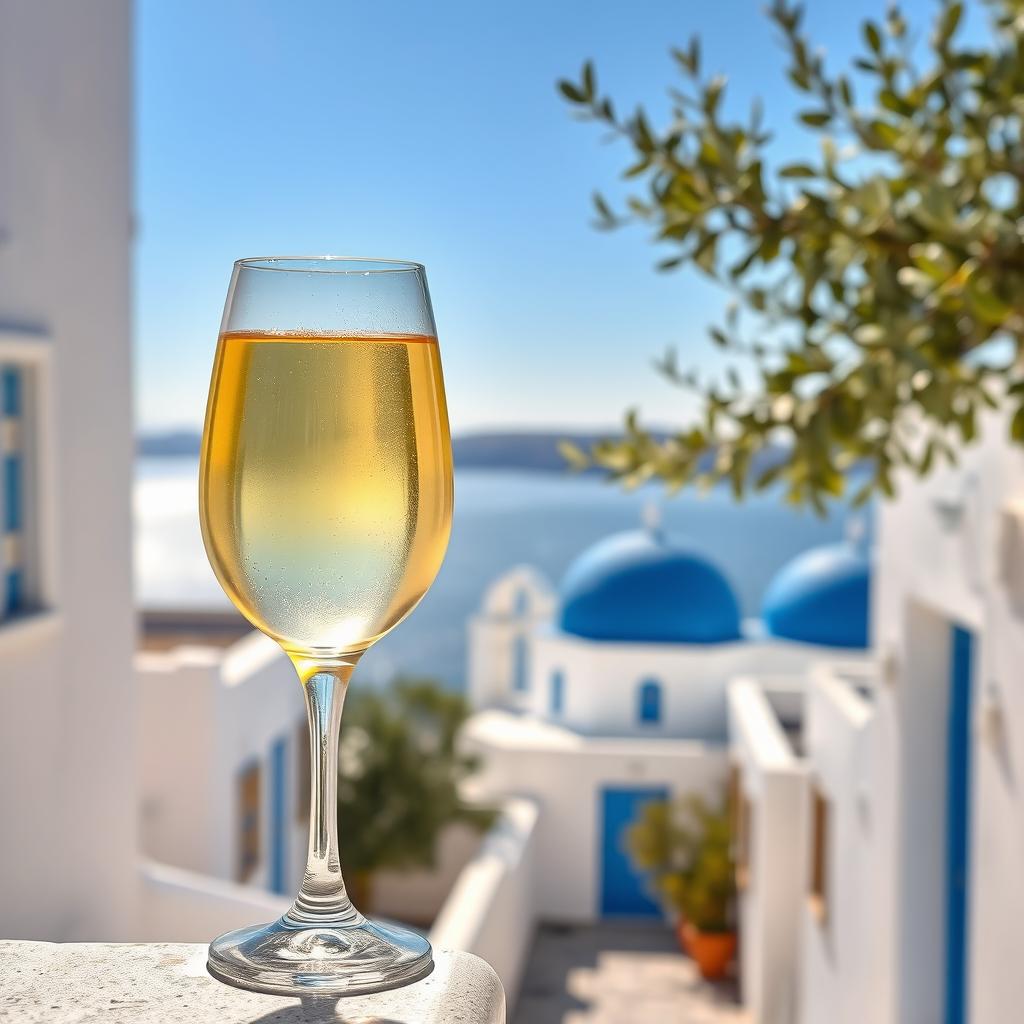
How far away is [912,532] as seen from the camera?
7.70 meters

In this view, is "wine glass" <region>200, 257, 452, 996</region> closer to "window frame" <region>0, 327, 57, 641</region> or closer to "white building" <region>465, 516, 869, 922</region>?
"window frame" <region>0, 327, 57, 641</region>

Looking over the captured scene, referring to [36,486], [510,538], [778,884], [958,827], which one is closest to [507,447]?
[510,538]

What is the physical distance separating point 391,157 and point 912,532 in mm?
36108

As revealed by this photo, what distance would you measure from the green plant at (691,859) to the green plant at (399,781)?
194cm

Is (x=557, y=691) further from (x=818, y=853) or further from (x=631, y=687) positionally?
(x=818, y=853)

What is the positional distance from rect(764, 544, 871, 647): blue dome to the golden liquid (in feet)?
61.0

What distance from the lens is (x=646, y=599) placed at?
63.3 feet

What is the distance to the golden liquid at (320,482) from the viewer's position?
824 mm

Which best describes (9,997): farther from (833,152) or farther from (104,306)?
(104,306)

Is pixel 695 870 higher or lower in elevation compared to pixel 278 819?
lower

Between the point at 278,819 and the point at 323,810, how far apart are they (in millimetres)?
12611

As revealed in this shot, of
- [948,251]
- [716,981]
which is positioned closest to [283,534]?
[948,251]

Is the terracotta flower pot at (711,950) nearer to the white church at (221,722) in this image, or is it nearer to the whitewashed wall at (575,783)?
the white church at (221,722)

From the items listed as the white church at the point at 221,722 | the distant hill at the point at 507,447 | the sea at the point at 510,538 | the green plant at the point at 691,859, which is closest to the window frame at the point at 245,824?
the white church at the point at 221,722
